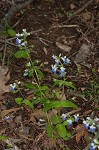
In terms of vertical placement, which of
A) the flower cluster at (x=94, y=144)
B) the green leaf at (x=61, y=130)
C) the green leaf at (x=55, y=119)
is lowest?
the flower cluster at (x=94, y=144)

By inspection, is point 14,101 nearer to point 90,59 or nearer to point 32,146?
point 32,146

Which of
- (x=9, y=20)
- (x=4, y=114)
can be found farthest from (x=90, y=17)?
(x=4, y=114)

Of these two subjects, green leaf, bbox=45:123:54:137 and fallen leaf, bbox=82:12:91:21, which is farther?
fallen leaf, bbox=82:12:91:21

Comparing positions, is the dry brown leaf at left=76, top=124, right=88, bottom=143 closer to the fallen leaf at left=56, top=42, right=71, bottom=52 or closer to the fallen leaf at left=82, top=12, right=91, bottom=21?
the fallen leaf at left=56, top=42, right=71, bottom=52

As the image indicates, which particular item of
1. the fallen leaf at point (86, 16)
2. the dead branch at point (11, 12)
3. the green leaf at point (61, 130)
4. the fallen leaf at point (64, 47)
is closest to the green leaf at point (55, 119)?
the green leaf at point (61, 130)

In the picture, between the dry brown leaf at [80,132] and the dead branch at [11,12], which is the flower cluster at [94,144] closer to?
the dry brown leaf at [80,132]

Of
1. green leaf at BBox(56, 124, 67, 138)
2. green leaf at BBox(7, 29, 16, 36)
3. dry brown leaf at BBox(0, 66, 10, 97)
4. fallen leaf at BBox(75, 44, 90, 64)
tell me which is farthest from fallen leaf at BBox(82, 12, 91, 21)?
green leaf at BBox(56, 124, 67, 138)

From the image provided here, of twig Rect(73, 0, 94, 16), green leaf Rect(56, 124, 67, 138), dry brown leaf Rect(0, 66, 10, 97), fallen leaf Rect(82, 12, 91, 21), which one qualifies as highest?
twig Rect(73, 0, 94, 16)

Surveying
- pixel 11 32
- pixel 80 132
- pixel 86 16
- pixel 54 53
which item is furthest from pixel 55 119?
pixel 86 16
